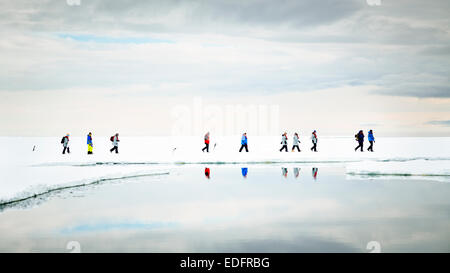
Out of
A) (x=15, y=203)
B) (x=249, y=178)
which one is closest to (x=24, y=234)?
(x=15, y=203)

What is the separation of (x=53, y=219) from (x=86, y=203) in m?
2.39

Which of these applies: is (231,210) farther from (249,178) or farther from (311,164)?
(311,164)

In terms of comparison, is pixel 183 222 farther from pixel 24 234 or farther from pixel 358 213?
pixel 358 213
